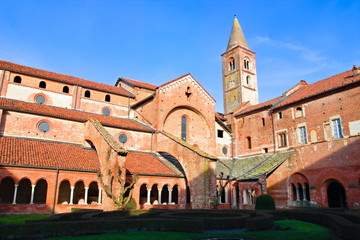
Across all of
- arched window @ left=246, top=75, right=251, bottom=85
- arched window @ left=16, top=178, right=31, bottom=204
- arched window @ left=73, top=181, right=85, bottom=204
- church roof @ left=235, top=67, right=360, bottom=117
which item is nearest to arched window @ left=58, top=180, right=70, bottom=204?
arched window @ left=73, top=181, right=85, bottom=204

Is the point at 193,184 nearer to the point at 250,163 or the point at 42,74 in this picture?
the point at 250,163

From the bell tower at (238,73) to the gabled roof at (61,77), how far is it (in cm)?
2294

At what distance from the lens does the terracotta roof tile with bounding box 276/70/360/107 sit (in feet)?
85.4

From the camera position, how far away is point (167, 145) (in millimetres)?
26906

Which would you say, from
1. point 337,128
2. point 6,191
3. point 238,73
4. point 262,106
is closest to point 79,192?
point 6,191

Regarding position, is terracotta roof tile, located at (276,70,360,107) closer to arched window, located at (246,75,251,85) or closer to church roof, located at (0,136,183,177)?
church roof, located at (0,136,183,177)

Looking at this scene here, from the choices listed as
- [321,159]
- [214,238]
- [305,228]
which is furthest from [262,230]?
[321,159]

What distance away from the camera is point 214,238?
32.2 feet

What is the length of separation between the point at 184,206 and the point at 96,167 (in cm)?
836

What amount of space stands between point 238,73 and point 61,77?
31.4m

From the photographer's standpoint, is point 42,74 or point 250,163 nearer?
point 42,74

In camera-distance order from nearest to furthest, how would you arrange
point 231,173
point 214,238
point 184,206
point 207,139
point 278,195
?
point 214,238, point 184,206, point 278,195, point 231,173, point 207,139

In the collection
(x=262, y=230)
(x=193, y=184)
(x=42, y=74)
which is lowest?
(x=262, y=230)

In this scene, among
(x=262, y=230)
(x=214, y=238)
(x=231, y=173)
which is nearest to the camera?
(x=214, y=238)
